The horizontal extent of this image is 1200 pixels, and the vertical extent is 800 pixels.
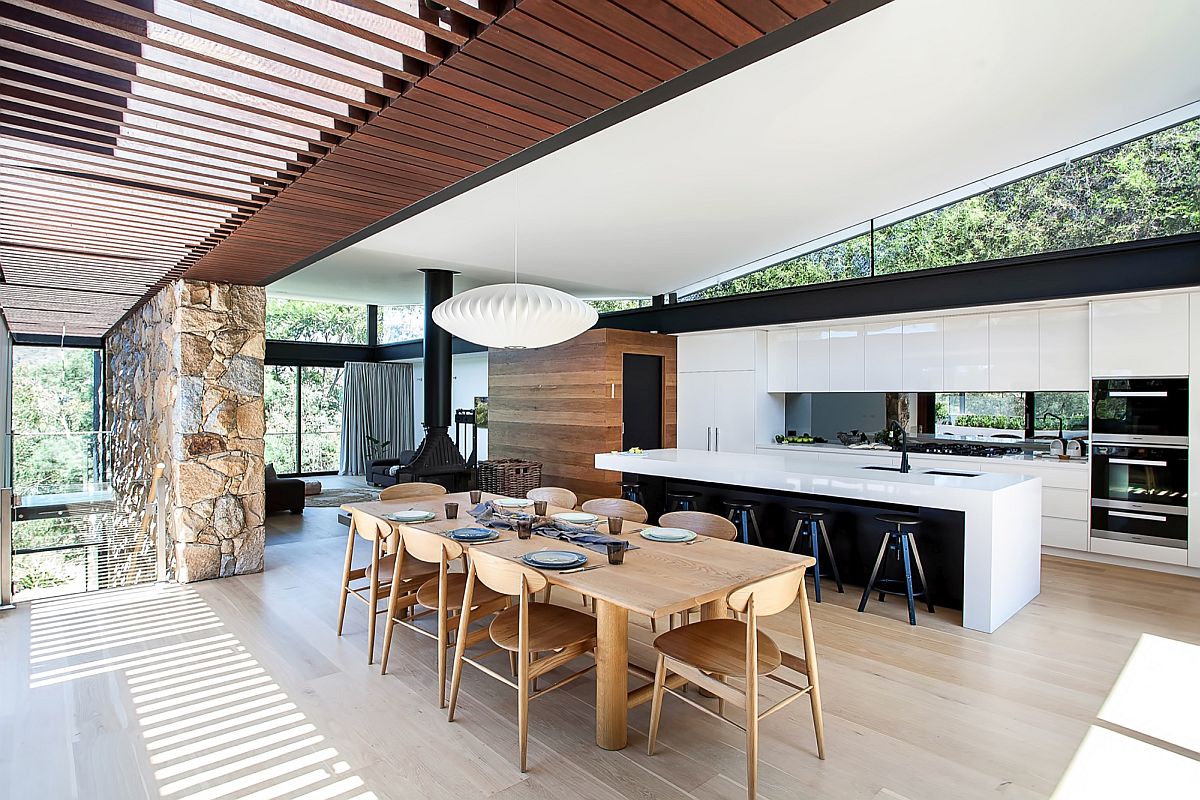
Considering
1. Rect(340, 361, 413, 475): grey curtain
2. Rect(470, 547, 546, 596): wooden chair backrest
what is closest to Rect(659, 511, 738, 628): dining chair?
Rect(470, 547, 546, 596): wooden chair backrest

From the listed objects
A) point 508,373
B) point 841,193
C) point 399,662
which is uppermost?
point 841,193

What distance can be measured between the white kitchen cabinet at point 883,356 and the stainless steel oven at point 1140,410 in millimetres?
1666

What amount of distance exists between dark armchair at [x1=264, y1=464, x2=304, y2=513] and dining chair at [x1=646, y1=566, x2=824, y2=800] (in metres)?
6.25

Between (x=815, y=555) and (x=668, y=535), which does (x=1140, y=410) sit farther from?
(x=668, y=535)

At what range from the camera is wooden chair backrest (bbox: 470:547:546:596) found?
100 inches

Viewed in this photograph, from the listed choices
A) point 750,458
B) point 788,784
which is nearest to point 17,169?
point 788,784

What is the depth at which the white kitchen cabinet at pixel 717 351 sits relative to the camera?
7.57 metres

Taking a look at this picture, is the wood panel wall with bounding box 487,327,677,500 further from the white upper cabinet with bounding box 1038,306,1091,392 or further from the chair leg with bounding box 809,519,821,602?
the white upper cabinet with bounding box 1038,306,1091,392

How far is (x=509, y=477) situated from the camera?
7.53 m

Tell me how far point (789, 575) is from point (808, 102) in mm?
2842

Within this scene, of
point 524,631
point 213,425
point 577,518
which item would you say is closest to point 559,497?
point 577,518

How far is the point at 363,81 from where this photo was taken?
189cm

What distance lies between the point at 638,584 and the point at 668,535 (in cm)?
79

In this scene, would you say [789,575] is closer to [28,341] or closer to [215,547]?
[215,547]
